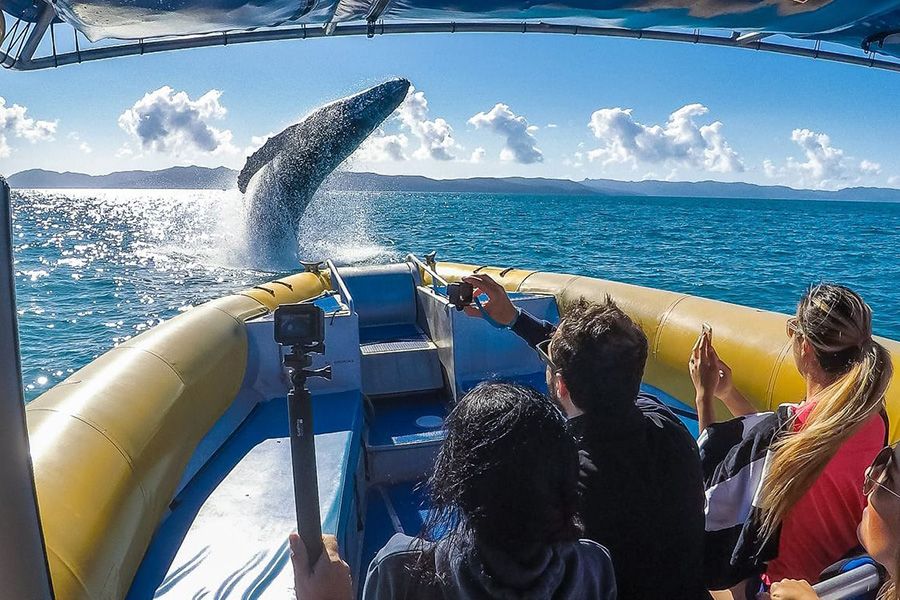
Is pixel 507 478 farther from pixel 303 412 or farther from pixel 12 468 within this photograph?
pixel 12 468

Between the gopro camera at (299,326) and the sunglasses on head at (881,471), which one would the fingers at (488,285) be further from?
the sunglasses on head at (881,471)

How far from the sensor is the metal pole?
988mm

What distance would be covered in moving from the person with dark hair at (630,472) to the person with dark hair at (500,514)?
0.42 meters

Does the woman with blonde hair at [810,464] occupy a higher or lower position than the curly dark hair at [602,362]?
lower

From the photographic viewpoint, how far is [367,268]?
25.0 ft

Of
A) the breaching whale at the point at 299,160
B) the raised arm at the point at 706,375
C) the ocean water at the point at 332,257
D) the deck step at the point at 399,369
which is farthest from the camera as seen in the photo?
the breaching whale at the point at 299,160

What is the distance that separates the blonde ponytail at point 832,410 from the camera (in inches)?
73.4

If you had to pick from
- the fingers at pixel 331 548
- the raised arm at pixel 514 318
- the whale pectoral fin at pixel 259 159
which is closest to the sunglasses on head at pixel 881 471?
the fingers at pixel 331 548

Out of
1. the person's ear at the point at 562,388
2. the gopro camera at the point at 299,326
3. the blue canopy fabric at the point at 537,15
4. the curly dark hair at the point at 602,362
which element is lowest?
the person's ear at the point at 562,388

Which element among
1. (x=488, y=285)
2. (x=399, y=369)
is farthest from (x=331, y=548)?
(x=399, y=369)

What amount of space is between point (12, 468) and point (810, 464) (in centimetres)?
203

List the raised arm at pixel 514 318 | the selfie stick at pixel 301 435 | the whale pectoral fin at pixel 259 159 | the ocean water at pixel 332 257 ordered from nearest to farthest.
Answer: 1. the selfie stick at pixel 301 435
2. the raised arm at pixel 514 318
3. the ocean water at pixel 332 257
4. the whale pectoral fin at pixel 259 159

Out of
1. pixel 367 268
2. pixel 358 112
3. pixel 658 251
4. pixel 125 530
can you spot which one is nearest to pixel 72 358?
pixel 367 268

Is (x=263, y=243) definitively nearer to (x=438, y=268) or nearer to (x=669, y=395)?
(x=438, y=268)
